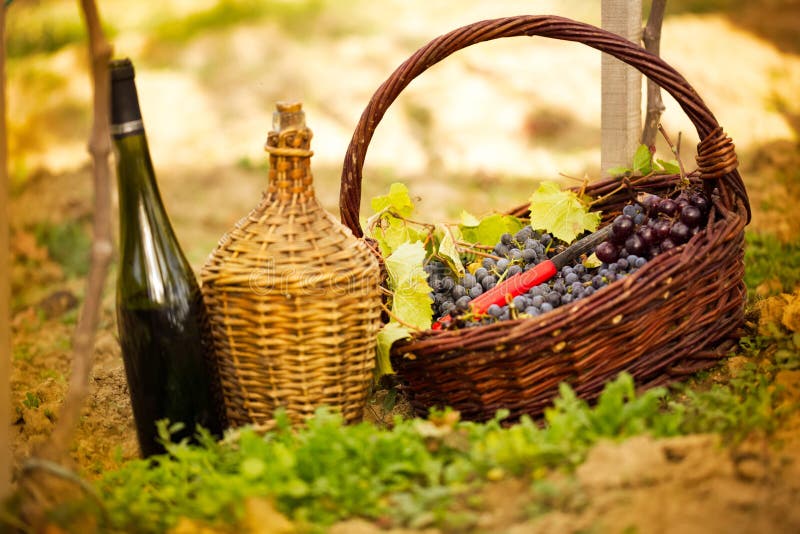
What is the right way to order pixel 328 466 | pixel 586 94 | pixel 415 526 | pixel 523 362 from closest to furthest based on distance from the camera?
pixel 415 526 < pixel 328 466 < pixel 523 362 < pixel 586 94

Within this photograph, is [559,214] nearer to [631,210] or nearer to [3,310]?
[631,210]

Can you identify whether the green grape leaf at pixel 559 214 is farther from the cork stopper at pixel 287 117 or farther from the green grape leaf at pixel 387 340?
the cork stopper at pixel 287 117

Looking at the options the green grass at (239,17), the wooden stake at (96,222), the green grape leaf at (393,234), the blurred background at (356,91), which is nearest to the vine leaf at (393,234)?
the green grape leaf at (393,234)

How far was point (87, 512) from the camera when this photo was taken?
1436mm

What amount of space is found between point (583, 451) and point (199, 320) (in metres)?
0.89

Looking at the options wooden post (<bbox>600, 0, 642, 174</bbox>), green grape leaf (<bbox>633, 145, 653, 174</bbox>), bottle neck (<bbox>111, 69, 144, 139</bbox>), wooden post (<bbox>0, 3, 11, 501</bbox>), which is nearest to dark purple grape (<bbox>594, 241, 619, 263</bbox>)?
green grape leaf (<bbox>633, 145, 653, 174</bbox>)

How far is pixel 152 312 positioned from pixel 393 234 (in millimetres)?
788

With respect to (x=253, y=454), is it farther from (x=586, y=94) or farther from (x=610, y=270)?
(x=586, y=94)

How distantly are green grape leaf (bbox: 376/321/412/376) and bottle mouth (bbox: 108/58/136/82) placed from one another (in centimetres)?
79

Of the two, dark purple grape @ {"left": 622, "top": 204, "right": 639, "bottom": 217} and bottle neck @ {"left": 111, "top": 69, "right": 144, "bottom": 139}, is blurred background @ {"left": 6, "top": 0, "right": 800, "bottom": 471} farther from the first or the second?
bottle neck @ {"left": 111, "top": 69, "right": 144, "bottom": 139}

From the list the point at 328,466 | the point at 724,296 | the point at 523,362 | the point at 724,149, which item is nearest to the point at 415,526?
the point at 328,466

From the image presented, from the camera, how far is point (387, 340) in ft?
6.04

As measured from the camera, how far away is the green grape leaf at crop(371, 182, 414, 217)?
2.31m

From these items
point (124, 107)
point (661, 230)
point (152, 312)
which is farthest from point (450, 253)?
point (124, 107)
